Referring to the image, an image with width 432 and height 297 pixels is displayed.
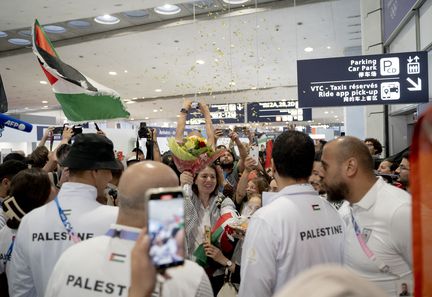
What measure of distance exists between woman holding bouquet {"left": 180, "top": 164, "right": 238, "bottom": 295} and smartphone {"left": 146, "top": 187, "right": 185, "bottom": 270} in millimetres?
2180

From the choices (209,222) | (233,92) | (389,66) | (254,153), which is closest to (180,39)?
(389,66)

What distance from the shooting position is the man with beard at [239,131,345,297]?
2006 millimetres

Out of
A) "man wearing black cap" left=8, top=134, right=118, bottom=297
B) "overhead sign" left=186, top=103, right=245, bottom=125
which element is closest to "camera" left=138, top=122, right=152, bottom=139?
"man wearing black cap" left=8, top=134, right=118, bottom=297

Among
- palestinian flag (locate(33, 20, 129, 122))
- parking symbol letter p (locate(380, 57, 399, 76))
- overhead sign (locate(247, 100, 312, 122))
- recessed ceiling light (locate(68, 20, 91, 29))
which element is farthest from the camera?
overhead sign (locate(247, 100, 312, 122))

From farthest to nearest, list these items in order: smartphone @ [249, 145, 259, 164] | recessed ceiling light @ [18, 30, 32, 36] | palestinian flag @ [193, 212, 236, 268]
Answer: recessed ceiling light @ [18, 30, 32, 36]
smartphone @ [249, 145, 259, 164]
palestinian flag @ [193, 212, 236, 268]

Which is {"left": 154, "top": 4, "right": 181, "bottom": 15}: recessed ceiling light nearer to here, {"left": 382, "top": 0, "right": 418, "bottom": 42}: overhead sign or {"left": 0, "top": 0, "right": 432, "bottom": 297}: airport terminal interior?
{"left": 0, "top": 0, "right": 432, "bottom": 297}: airport terminal interior

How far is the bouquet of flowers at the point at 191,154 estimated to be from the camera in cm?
327

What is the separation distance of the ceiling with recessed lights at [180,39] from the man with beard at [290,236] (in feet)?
21.2

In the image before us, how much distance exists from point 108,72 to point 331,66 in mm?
11856

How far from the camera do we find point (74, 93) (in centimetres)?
319

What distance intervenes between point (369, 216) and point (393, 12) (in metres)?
6.01

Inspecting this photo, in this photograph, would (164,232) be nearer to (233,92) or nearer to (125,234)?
→ (125,234)

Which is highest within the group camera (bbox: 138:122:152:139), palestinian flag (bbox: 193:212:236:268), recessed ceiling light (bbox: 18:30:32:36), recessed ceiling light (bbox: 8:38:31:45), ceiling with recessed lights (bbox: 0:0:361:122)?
recessed ceiling light (bbox: 18:30:32:36)

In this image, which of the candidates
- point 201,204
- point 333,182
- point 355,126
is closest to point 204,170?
point 201,204
